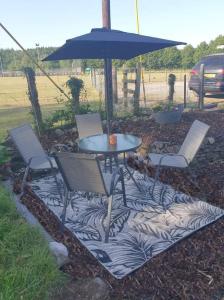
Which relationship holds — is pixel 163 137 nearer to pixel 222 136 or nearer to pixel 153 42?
pixel 222 136

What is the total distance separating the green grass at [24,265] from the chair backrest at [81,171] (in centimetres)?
77

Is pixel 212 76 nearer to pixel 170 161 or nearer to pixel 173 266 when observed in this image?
pixel 170 161

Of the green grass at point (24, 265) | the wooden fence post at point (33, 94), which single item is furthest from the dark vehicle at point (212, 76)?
the green grass at point (24, 265)

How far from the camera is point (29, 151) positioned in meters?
5.16

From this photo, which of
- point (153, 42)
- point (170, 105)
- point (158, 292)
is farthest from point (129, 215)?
point (170, 105)

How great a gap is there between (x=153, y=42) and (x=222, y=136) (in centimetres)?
327

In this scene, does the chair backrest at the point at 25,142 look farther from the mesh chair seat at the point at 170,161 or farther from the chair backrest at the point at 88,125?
the mesh chair seat at the point at 170,161

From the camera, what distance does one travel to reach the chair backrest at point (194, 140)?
15.1 ft

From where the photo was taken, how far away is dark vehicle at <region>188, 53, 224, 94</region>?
42.1ft

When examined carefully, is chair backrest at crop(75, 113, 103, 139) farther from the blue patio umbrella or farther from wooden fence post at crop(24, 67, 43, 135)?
wooden fence post at crop(24, 67, 43, 135)

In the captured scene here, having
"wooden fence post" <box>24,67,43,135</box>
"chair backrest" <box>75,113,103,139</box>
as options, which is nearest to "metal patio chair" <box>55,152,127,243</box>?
"chair backrest" <box>75,113,103,139</box>

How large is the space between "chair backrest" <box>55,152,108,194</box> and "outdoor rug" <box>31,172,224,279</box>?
509 millimetres

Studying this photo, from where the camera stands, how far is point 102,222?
3.86 meters

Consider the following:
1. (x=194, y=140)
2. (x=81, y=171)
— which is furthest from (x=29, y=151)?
(x=194, y=140)
